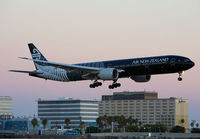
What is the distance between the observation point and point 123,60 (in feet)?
274

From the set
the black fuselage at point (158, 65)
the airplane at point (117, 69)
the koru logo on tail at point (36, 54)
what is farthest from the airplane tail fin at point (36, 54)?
the black fuselage at point (158, 65)

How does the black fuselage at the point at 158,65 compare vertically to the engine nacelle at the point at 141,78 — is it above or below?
above

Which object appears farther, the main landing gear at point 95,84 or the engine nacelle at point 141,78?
the main landing gear at point 95,84

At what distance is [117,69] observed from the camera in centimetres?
8344

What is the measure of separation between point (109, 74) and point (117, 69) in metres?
2.16

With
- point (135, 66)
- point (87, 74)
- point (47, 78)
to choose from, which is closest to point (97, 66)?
point (87, 74)

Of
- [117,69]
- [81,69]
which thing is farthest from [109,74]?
[81,69]

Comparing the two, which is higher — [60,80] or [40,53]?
[40,53]

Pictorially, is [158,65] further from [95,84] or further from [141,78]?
[95,84]

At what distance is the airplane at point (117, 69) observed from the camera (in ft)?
259

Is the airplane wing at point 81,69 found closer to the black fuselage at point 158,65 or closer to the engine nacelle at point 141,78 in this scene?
the black fuselage at point 158,65

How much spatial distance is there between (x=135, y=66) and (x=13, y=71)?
2467 centimetres

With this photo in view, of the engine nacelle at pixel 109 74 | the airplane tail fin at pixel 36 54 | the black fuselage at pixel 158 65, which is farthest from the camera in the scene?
the airplane tail fin at pixel 36 54

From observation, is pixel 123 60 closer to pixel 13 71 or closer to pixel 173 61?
pixel 173 61
